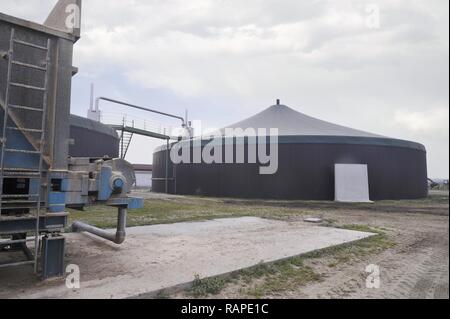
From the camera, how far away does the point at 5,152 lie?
4.58 m

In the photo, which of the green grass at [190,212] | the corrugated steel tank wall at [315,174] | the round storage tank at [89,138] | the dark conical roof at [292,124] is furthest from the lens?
the dark conical roof at [292,124]

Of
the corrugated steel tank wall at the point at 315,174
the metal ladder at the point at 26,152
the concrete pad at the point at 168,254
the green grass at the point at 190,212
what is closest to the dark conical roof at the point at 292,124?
the corrugated steel tank wall at the point at 315,174

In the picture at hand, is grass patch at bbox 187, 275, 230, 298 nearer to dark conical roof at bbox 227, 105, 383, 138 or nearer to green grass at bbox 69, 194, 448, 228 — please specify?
green grass at bbox 69, 194, 448, 228

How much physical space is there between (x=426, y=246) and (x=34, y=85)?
27.6 ft

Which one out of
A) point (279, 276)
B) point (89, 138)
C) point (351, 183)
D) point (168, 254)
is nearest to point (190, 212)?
point (168, 254)

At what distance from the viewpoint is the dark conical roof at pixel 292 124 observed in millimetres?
26092

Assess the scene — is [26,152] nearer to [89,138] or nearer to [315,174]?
[89,138]

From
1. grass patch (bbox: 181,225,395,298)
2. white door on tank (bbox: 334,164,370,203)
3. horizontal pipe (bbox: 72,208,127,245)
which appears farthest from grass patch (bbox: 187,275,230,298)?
white door on tank (bbox: 334,164,370,203)

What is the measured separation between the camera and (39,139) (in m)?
4.84

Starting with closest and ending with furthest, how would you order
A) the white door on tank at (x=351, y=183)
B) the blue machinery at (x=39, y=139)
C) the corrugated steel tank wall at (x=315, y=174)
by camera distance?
the blue machinery at (x=39, y=139), the white door on tank at (x=351, y=183), the corrugated steel tank wall at (x=315, y=174)

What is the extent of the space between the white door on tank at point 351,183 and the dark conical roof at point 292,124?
10.0ft

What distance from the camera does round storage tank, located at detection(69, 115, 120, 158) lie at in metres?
20.2

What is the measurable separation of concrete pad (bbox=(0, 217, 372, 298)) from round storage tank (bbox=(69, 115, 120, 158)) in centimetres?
1257

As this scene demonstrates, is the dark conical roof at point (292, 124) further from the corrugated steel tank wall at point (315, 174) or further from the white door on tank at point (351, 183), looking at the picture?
the white door on tank at point (351, 183)
